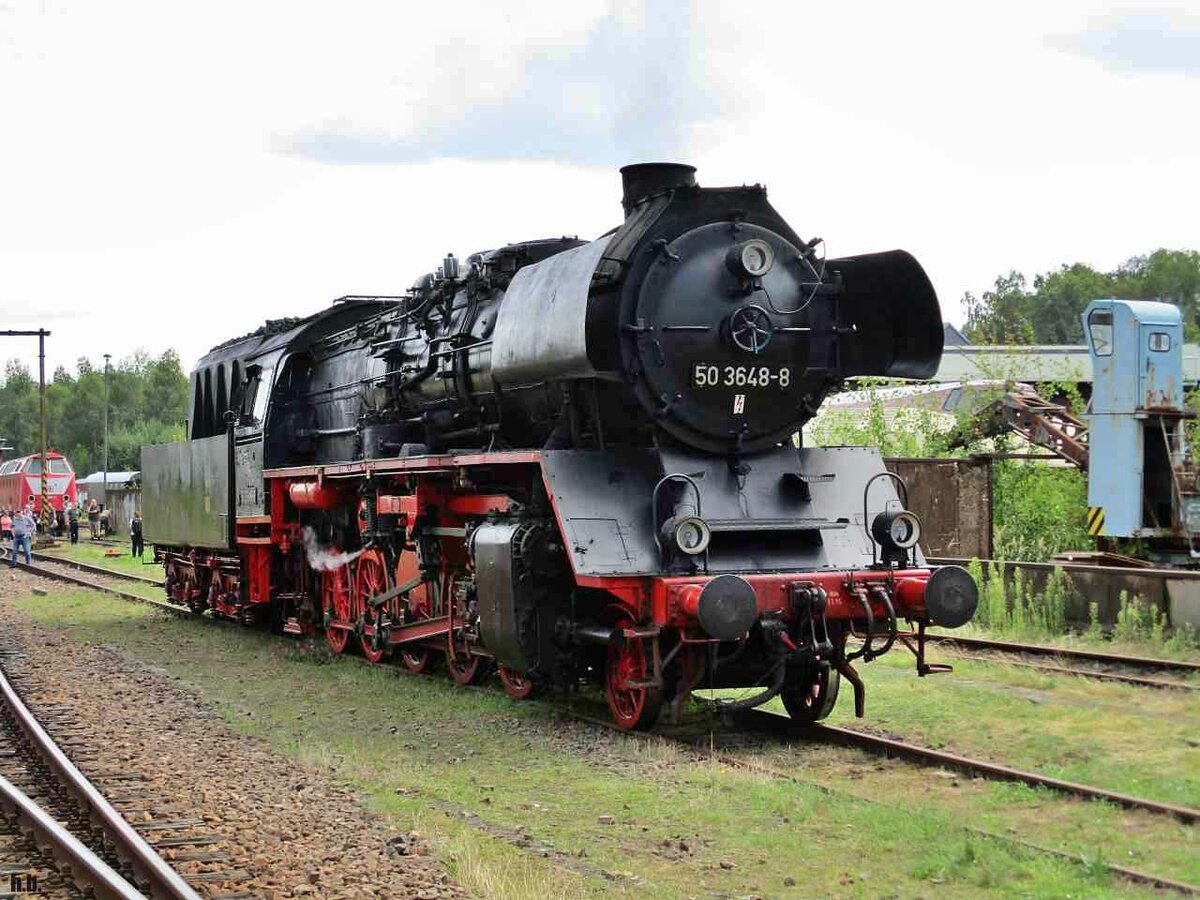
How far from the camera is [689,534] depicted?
8.48 metres

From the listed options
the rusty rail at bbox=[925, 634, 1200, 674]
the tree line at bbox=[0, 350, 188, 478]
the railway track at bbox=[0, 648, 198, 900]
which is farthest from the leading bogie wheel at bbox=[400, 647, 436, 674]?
the tree line at bbox=[0, 350, 188, 478]

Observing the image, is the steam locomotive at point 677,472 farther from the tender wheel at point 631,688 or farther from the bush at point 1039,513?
the bush at point 1039,513

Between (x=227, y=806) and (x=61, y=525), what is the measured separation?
45.3 meters

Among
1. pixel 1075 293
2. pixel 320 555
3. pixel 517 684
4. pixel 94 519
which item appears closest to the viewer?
pixel 517 684

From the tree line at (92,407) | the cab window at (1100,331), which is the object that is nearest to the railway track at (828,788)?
the cab window at (1100,331)

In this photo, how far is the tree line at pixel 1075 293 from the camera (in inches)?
3108

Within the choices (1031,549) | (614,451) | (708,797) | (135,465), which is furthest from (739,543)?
(135,465)

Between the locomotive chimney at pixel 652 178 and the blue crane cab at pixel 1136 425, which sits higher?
the locomotive chimney at pixel 652 178

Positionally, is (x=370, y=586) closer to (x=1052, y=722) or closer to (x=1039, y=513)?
(x=1052, y=722)

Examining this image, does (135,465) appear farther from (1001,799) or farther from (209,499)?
(1001,799)

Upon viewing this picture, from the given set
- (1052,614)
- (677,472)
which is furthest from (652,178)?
(1052,614)

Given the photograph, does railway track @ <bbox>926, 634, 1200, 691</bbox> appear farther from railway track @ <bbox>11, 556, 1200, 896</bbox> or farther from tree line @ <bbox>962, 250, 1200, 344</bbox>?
tree line @ <bbox>962, 250, 1200, 344</bbox>

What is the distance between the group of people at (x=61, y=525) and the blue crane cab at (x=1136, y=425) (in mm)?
15371

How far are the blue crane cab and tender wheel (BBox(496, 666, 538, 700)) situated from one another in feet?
28.4
